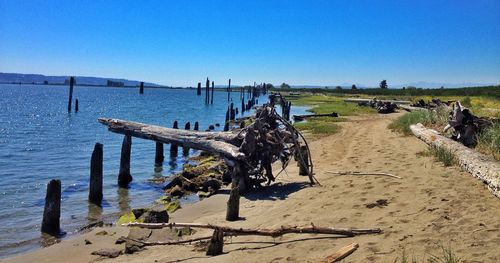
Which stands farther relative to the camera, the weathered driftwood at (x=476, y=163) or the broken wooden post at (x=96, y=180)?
the broken wooden post at (x=96, y=180)

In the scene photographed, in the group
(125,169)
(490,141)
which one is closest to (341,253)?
(490,141)

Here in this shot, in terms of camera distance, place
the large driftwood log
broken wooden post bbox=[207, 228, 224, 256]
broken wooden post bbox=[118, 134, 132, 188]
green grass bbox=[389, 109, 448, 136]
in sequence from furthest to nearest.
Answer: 1. green grass bbox=[389, 109, 448, 136]
2. broken wooden post bbox=[118, 134, 132, 188]
3. the large driftwood log
4. broken wooden post bbox=[207, 228, 224, 256]

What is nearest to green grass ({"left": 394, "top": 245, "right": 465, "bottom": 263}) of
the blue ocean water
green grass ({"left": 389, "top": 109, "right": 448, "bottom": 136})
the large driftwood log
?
the large driftwood log

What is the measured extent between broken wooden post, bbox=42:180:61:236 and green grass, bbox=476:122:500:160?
1040 cm

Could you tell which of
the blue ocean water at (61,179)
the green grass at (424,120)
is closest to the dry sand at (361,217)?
the blue ocean water at (61,179)

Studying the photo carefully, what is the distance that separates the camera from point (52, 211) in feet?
33.0

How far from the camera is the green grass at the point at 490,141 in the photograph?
1122 cm

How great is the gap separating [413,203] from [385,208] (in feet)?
1.75

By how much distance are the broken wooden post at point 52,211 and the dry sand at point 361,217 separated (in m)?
1.05

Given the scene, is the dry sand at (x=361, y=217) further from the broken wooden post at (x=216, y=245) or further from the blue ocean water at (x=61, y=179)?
the blue ocean water at (x=61, y=179)

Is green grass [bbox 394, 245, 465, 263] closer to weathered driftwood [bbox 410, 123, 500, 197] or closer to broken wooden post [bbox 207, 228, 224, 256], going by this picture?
broken wooden post [bbox 207, 228, 224, 256]

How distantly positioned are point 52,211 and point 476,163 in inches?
374

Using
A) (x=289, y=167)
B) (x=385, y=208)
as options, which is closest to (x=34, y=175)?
(x=289, y=167)

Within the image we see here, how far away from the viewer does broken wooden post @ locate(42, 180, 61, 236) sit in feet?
32.8
